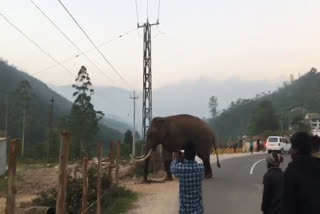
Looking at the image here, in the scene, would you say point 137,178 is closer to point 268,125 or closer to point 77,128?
point 77,128

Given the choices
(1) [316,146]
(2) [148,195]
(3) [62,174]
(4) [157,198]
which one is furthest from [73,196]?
(1) [316,146]

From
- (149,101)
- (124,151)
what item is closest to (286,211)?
(149,101)

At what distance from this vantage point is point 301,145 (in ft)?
14.3

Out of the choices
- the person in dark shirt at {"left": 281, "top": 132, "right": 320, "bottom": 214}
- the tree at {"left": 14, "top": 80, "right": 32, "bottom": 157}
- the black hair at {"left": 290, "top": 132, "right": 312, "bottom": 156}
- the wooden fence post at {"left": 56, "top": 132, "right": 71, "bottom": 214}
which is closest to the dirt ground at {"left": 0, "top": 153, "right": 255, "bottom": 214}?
the wooden fence post at {"left": 56, "top": 132, "right": 71, "bottom": 214}

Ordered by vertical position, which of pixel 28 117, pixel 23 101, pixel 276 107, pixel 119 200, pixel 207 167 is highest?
pixel 276 107

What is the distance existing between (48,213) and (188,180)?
428cm

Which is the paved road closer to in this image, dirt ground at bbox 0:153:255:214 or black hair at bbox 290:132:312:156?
dirt ground at bbox 0:153:255:214

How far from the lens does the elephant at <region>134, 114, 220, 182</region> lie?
19406mm

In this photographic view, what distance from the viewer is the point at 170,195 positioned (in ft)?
50.2

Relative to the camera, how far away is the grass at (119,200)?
42.4ft

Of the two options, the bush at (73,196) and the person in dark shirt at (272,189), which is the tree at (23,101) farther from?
the person in dark shirt at (272,189)

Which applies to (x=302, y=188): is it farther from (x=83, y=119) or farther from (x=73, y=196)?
(x=83, y=119)

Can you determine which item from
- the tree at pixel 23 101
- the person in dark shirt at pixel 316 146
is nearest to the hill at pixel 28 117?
the tree at pixel 23 101

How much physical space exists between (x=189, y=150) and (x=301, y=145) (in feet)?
8.99
